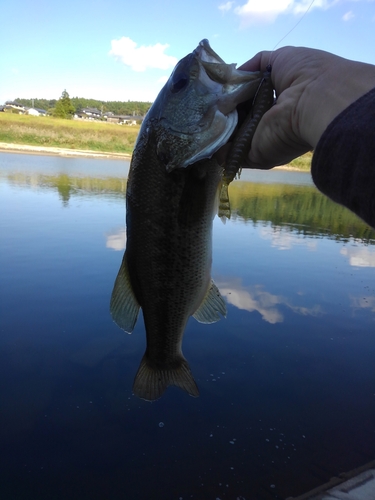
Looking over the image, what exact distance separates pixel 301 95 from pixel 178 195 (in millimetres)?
664

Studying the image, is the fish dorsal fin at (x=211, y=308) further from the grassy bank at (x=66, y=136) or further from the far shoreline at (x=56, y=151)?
the grassy bank at (x=66, y=136)

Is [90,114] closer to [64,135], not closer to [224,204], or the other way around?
[64,135]

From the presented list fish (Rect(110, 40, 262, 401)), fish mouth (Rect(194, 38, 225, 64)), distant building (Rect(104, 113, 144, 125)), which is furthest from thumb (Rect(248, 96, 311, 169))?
distant building (Rect(104, 113, 144, 125))

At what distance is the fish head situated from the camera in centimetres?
171

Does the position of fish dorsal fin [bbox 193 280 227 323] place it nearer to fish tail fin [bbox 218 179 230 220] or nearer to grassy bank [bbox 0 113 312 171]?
fish tail fin [bbox 218 179 230 220]

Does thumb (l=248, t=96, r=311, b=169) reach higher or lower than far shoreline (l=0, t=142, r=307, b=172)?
higher

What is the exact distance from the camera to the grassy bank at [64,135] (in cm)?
4619

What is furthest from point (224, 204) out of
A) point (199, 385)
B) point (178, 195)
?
point (199, 385)

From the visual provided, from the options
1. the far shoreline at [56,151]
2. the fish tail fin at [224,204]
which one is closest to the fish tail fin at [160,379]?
the fish tail fin at [224,204]

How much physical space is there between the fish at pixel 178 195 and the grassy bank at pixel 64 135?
46800mm

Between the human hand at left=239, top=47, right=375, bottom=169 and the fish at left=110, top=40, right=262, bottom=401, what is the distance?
0.13 metres

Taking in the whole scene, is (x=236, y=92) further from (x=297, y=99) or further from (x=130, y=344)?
(x=130, y=344)

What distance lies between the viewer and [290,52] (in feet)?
5.48

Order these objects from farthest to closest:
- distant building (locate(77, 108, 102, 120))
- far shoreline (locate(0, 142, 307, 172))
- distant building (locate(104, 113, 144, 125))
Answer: distant building (locate(77, 108, 102, 120)) → distant building (locate(104, 113, 144, 125)) → far shoreline (locate(0, 142, 307, 172))
